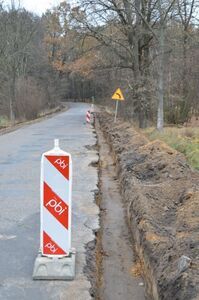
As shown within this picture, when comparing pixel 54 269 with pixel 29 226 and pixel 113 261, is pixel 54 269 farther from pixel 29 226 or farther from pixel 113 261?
pixel 29 226

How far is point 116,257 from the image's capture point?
5.50m

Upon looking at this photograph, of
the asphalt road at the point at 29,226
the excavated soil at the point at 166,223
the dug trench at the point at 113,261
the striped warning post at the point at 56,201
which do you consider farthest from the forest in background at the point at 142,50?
the striped warning post at the point at 56,201

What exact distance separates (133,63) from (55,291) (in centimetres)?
2366

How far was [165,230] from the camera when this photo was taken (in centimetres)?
521

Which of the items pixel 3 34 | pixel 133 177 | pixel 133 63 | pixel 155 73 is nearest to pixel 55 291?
pixel 133 177

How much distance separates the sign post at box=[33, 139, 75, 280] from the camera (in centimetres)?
434

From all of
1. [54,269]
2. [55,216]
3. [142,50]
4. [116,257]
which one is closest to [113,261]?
[116,257]

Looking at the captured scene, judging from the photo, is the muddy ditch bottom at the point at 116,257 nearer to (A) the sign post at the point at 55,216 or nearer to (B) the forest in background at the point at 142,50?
(A) the sign post at the point at 55,216

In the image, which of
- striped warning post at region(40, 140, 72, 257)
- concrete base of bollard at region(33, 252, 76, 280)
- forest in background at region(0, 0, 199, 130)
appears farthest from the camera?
forest in background at region(0, 0, 199, 130)

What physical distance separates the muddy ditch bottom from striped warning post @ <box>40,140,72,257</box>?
61 centimetres

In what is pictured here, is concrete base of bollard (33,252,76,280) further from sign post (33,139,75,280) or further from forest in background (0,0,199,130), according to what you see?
forest in background (0,0,199,130)

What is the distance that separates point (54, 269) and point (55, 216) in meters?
0.54

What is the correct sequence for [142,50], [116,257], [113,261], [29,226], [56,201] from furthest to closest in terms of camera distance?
[142,50]
[29,226]
[116,257]
[113,261]
[56,201]

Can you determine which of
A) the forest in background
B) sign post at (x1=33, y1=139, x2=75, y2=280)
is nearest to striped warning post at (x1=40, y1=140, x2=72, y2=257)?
sign post at (x1=33, y1=139, x2=75, y2=280)
